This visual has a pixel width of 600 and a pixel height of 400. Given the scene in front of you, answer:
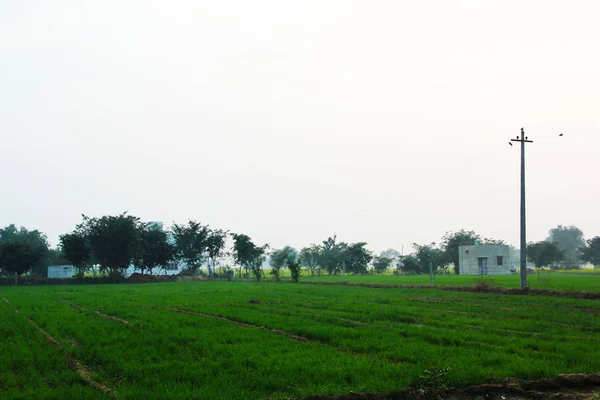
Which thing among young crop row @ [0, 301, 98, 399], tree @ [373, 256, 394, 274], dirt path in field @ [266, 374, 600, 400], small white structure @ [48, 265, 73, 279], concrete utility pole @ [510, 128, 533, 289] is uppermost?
concrete utility pole @ [510, 128, 533, 289]

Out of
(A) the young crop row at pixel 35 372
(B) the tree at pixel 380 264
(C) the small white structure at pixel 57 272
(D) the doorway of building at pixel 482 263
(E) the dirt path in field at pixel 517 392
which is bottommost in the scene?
(C) the small white structure at pixel 57 272

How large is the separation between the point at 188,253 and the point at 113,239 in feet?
55.0

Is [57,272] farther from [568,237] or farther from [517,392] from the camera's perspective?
[568,237]

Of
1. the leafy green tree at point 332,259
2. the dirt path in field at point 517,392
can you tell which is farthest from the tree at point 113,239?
the dirt path in field at point 517,392

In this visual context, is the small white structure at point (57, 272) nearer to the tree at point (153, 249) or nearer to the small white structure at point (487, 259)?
the tree at point (153, 249)

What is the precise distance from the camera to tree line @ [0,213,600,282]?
61.6 metres

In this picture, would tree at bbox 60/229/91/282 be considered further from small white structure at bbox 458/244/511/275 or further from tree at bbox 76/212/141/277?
small white structure at bbox 458/244/511/275

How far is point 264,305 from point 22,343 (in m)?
11.1

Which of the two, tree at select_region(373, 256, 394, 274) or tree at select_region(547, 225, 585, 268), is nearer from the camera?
tree at select_region(373, 256, 394, 274)

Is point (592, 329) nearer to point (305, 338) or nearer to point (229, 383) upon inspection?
point (305, 338)

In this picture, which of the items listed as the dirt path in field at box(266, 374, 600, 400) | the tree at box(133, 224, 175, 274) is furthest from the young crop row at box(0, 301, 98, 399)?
the tree at box(133, 224, 175, 274)

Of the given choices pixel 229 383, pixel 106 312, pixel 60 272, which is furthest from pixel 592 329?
pixel 60 272

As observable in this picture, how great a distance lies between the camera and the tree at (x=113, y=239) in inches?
2427

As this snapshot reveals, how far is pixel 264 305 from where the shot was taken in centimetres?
2217
